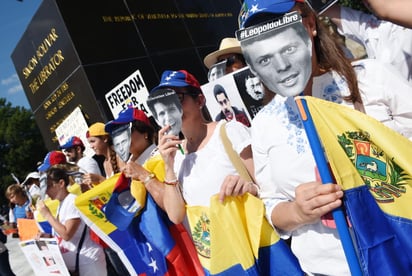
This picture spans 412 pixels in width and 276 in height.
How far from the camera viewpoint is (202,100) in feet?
7.47

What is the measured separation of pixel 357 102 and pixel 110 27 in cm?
681

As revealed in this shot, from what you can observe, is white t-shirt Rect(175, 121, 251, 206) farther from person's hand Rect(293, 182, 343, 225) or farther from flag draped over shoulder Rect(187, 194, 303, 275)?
person's hand Rect(293, 182, 343, 225)

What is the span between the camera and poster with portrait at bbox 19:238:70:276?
3432 millimetres

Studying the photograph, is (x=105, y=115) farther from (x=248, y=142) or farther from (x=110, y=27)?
(x=248, y=142)

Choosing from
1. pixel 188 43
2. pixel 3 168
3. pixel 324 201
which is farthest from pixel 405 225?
pixel 3 168

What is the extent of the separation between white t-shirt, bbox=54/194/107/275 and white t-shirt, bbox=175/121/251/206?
1.83 metres

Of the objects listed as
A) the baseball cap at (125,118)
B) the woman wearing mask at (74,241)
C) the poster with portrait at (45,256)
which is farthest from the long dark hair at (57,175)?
the baseball cap at (125,118)

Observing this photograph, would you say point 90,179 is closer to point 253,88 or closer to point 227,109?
point 227,109

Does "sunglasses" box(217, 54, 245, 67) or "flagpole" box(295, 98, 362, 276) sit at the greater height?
"sunglasses" box(217, 54, 245, 67)

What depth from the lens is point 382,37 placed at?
2.15 m

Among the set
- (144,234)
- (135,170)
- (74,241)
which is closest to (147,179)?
(135,170)

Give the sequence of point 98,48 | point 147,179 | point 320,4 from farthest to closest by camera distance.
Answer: point 98,48
point 147,179
point 320,4

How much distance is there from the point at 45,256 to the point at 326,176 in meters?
3.27

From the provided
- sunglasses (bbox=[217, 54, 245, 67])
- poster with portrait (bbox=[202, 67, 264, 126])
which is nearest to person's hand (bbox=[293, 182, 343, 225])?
poster with portrait (bbox=[202, 67, 264, 126])
